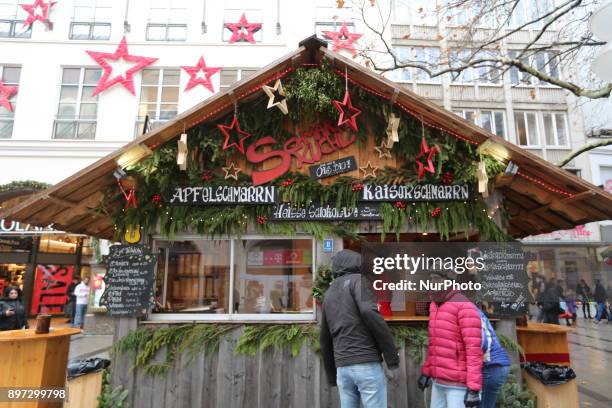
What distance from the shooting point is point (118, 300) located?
5441 millimetres

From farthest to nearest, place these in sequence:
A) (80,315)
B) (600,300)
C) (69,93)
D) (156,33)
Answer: (600,300) → (156,33) → (69,93) → (80,315)

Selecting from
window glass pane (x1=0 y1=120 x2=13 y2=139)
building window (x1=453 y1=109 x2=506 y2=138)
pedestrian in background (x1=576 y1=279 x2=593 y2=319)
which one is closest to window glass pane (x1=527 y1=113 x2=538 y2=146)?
building window (x1=453 y1=109 x2=506 y2=138)

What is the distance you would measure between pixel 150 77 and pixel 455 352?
15214mm

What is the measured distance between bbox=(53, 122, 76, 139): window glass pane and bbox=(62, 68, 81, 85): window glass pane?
1.71m

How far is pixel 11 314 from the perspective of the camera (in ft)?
25.9

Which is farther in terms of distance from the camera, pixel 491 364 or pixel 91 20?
pixel 91 20

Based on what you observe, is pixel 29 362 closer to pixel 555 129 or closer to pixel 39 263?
pixel 39 263

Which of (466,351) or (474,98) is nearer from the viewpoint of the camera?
(466,351)

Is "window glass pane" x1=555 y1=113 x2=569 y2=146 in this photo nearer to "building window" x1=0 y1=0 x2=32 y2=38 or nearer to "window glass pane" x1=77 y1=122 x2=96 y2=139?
"window glass pane" x1=77 y1=122 x2=96 y2=139

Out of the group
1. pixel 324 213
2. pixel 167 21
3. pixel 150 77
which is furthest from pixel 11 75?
pixel 324 213

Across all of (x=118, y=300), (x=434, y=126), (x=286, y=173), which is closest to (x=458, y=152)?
(x=434, y=126)

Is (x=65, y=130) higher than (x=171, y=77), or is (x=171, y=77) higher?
(x=171, y=77)

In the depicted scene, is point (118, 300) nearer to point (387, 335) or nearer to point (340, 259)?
point (340, 259)

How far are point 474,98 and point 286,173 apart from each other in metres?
19.1
